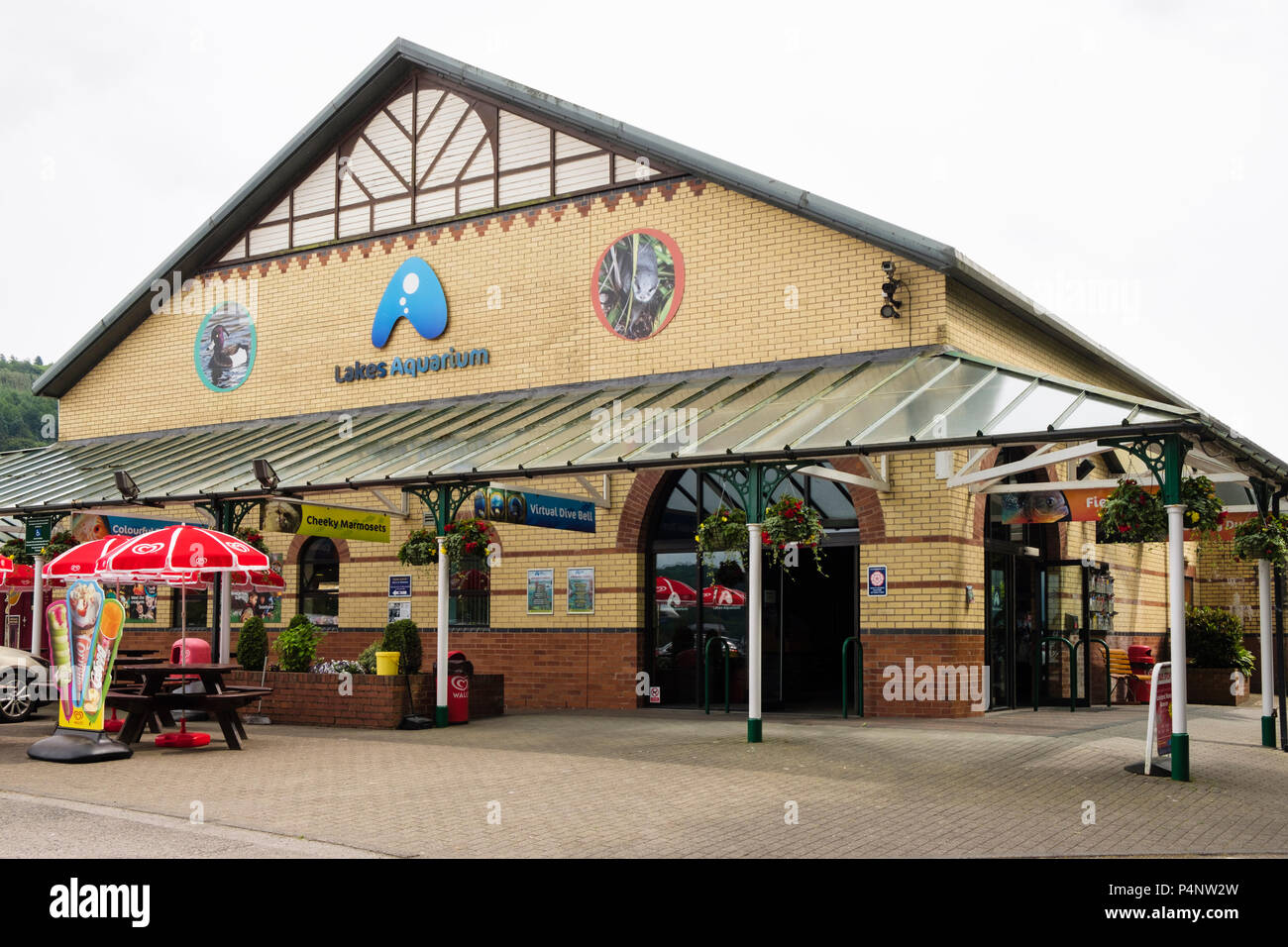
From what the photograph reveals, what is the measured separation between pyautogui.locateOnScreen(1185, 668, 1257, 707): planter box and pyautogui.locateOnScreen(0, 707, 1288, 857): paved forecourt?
632cm

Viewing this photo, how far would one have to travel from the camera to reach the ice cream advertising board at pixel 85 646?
11594 millimetres

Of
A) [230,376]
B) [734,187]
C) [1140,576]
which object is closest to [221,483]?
[230,376]

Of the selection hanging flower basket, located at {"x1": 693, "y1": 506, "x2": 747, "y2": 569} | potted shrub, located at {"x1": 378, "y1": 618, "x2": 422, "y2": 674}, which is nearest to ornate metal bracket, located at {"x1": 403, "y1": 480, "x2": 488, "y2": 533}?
potted shrub, located at {"x1": 378, "y1": 618, "x2": 422, "y2": 674}

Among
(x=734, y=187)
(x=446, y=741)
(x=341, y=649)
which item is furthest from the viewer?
(x=341, y=649)

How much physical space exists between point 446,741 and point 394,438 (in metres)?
5.69

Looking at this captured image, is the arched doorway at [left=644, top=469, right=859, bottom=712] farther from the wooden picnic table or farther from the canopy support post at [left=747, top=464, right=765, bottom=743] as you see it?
the wooden picnic table

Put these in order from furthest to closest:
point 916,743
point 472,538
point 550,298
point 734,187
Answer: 1. point 550,298
2. point 734,187
3. point 472,538
4. point 916,743

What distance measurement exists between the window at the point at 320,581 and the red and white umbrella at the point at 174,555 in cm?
710

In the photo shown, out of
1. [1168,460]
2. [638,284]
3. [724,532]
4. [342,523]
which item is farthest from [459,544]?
[1168,460]

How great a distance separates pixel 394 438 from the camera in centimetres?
1767

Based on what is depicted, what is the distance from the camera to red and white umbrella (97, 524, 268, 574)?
12586 millimetres

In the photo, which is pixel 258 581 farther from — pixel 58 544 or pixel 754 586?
pixel 754 586

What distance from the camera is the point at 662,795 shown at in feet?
30.9

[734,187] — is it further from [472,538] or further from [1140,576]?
[1140,576]
